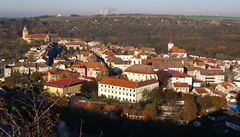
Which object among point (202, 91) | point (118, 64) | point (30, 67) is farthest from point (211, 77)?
point (30, 67)

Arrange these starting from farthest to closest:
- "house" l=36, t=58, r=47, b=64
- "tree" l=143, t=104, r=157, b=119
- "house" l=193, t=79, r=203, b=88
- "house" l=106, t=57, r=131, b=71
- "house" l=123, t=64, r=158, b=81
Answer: "house" l=106, t=57, r=131, b=71 → "house" l=36, t=58, r=47, b=64 → "house" l=193, t=79, r=203, b=88 → "house" l=123, t=64, r=158, b=81 → "tree" l=143, t=104, r=157, b=119

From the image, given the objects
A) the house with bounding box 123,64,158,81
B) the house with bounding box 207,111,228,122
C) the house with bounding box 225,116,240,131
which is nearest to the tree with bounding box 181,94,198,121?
the house with bounding box 207,111,228,122

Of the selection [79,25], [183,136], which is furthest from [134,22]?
Answer: [183,136]

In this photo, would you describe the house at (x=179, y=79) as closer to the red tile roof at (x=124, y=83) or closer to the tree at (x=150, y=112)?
the red tile roof at (x=124, y=83)

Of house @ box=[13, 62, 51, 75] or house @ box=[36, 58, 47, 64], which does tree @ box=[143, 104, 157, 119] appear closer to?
house @ box=[13, 62, 51, 75]

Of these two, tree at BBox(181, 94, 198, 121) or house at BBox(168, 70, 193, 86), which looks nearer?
tree at BBox(181, 94, 198, 121)

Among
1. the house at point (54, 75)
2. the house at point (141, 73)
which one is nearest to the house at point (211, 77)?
the house at point (141, 73)
